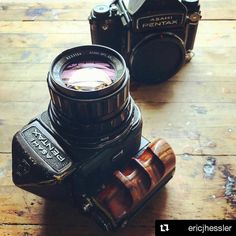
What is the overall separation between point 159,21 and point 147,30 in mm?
34

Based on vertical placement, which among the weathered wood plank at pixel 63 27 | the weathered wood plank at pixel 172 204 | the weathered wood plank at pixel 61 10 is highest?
the weathered wood plank at pixel 61 10

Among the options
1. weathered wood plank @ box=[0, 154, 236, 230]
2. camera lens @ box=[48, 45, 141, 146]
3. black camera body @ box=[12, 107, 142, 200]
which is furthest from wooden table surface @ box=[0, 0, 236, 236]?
camera lens @ box=[48, 45, 141, 146]

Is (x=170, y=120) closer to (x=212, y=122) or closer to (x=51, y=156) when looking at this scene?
(x=212, y=122)

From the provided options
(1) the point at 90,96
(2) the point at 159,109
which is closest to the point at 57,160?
(1) the point at 90,96

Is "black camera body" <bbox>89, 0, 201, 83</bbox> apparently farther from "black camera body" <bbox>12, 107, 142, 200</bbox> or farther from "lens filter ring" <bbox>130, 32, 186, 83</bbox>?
"black camera body" <bbox>12, 107, 142, 200</bbox>

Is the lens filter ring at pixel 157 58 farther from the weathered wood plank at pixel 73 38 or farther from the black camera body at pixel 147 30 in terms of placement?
the weathered wood plank at pixel 73 38

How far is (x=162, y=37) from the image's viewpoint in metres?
0.90

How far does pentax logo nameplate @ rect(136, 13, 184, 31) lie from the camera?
0.87 meters

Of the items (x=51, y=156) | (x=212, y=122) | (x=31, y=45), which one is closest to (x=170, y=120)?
(x=212, y=122)

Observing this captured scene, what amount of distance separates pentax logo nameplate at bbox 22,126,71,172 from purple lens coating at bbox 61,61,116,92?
12 cm

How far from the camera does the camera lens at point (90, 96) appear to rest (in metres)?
0.58

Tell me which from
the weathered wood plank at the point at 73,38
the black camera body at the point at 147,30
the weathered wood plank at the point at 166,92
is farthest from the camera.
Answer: the weathered wood plank at the point at 73,38

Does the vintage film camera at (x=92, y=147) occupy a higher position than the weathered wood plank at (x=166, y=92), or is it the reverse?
the vintage film camera at (x=92, y=147)

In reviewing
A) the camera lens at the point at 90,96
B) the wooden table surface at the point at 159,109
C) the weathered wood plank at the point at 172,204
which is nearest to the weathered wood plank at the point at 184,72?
the wooden table surface at the point at 159,109
